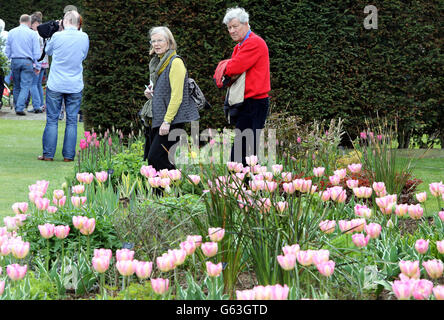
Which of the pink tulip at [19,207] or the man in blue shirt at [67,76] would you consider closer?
the pink tulip at [19,207]

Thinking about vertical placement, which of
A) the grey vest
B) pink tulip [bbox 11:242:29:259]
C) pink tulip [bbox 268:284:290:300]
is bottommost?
pink tulip [bbox 268:284:290:300]

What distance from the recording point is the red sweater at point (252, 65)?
20.3 feet

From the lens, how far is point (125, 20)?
981 centimetres

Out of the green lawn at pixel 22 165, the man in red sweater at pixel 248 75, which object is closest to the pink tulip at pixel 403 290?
the green lawn at pixel 22 165

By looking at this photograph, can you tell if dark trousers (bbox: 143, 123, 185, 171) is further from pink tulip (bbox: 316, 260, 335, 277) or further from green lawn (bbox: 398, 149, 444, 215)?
pink tulip (bbox: 316, 260, 335, 277)

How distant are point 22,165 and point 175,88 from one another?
12.2 ft

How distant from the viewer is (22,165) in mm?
8828

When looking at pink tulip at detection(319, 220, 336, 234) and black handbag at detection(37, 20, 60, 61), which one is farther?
black handbag at detection(37, 20, 60, 61)

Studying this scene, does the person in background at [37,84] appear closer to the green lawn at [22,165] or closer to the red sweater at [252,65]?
the green lawn at [22,165]

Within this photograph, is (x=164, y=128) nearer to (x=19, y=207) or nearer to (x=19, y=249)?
(x=19, y=207)

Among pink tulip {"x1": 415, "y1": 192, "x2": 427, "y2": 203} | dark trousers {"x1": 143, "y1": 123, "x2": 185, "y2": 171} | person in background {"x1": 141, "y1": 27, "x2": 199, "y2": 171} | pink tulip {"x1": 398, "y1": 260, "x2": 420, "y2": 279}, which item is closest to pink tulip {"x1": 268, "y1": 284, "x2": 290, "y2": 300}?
pink tulip {"x1": 398, "y1": 260, "x2": 420, "y2": 279}

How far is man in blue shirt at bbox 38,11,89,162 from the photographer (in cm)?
893

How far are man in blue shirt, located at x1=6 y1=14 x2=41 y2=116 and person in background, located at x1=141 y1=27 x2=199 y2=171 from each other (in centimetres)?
788

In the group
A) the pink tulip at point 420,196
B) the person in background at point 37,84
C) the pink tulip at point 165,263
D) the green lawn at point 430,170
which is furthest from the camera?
the person in background at point 37,84
